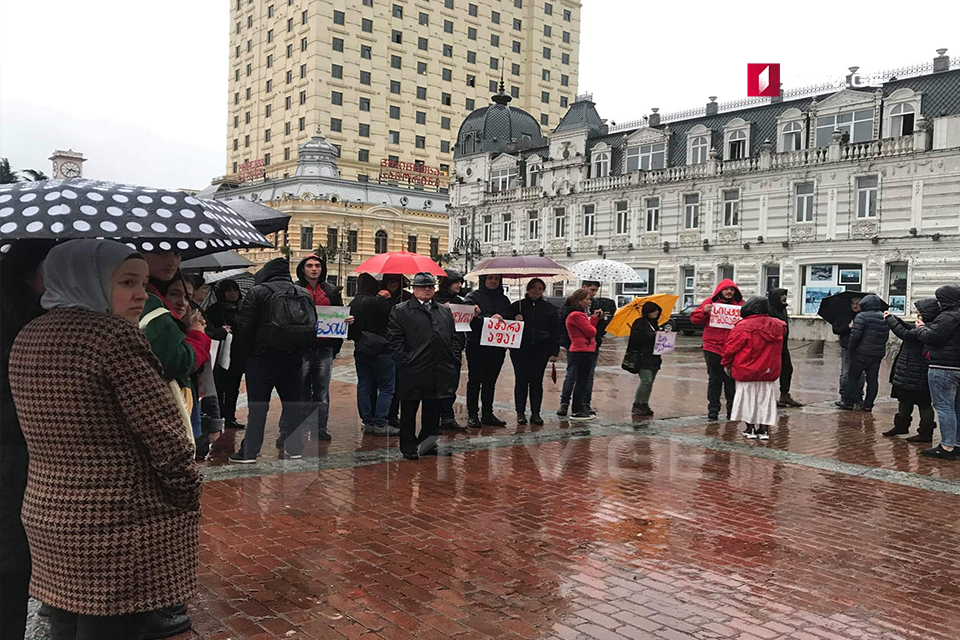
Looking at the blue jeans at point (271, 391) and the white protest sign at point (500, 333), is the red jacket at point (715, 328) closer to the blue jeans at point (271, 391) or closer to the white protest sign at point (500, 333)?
the white protest sign at point (500, 333)

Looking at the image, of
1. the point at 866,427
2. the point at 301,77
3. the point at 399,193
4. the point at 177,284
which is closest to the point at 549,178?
the point at 399,193

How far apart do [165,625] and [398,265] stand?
660 centimetres

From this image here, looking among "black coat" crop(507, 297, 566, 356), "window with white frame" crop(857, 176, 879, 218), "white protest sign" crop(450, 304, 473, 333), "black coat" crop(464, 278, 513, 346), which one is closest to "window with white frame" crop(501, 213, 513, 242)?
"window with white frame" crop(857, 176, 879, 218)

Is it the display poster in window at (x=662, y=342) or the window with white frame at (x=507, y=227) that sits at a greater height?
the window with white frame at (x=507, y=227)

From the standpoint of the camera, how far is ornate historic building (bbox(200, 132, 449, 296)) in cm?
5778

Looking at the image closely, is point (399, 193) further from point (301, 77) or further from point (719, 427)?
point (719, 427)

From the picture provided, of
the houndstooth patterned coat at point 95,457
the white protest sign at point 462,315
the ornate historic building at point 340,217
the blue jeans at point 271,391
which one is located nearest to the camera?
the houndstooth patterned coat at point 95,457

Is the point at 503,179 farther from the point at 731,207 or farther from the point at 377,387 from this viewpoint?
the point at 377,387

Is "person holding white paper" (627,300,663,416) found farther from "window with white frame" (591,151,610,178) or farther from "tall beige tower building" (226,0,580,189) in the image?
"tall beige tower building" (226,0,580,189)

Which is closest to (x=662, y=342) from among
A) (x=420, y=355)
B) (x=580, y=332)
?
(x=580, y=332)

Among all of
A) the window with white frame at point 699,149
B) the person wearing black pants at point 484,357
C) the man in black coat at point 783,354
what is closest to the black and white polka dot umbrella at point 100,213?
the person wearing black pants at point 484,357

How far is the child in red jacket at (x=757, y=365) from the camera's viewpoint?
1014 centimetres

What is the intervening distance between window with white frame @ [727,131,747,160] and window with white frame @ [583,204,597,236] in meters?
8.46

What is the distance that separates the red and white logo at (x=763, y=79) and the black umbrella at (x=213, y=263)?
2839cm
